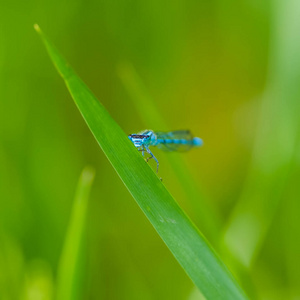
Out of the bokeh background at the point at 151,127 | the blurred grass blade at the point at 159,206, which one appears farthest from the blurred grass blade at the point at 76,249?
the bokeh background at the point at 151,127

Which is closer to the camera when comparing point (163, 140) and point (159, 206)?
point (159, 206)

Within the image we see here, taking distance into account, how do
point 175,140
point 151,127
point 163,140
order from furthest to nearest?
point 175,140 < point 163,140 < point 151,127

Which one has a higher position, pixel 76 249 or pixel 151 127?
pixel 151 127

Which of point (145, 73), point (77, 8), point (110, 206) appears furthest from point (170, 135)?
point (77, 8)

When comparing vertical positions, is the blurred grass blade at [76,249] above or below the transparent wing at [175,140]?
below

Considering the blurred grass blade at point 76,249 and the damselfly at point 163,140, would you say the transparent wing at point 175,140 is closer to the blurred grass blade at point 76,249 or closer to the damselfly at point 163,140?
the damselfly at point 163,140

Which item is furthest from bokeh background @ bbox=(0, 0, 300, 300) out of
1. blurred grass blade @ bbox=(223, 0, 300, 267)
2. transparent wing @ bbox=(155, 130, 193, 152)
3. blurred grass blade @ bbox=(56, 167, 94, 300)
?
blurred grass blade @ bbox=(56, 167, 94, 300)

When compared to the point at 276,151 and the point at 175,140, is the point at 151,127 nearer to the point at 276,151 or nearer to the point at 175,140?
the point at 175,140

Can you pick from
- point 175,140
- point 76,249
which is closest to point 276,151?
point 175,140
